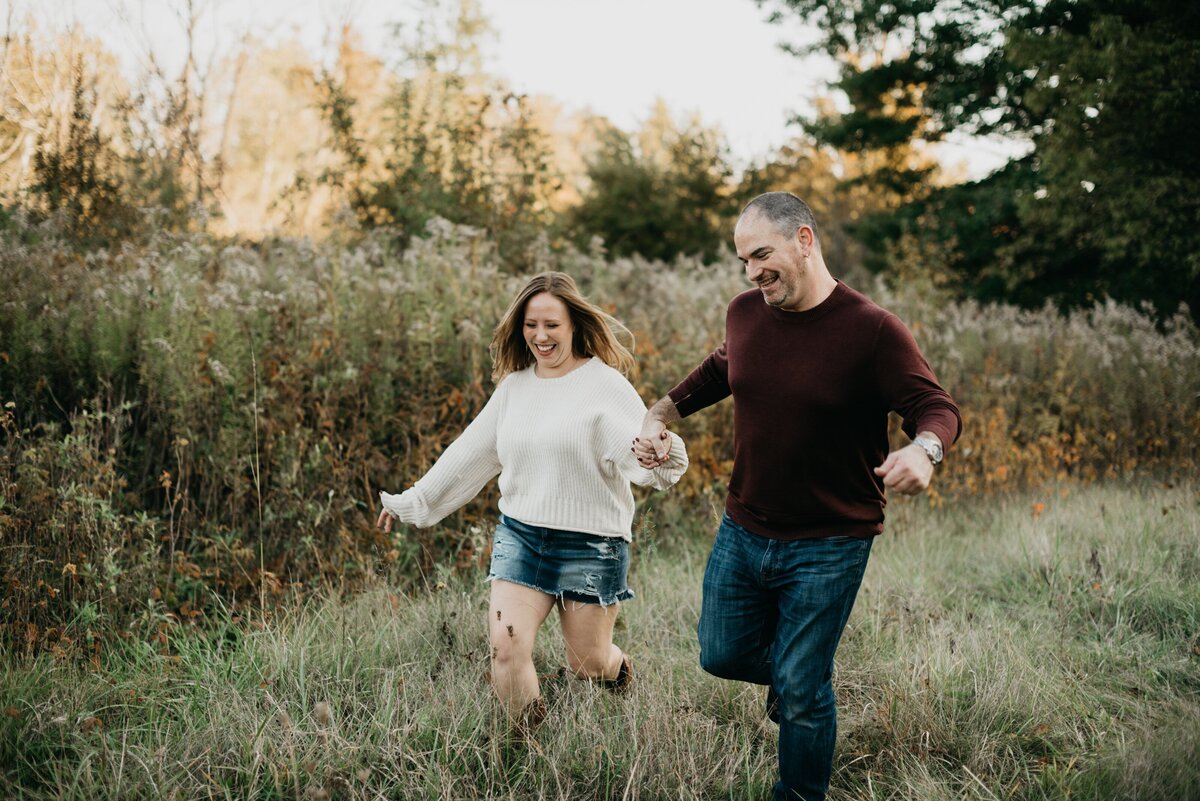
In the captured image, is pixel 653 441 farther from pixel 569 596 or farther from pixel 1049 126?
pixel 1049 126

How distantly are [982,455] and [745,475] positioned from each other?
5.15 meters

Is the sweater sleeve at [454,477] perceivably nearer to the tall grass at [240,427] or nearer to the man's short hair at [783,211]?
the tall grass at [240,427]

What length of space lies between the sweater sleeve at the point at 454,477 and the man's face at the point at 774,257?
141 centimetres

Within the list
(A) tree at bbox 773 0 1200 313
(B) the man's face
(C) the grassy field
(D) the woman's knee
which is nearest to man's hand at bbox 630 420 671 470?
(B) the man's face

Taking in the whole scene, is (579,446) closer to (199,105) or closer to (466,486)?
(466,486)

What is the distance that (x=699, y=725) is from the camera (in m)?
3.50

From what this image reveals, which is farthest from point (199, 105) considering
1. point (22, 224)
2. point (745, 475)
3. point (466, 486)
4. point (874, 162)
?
point (874, 162)

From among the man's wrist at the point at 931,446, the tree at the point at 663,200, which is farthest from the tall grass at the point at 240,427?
the tree at the point at 663,200

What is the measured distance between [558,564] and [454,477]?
663 millimetres

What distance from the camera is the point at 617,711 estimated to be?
3.60 m

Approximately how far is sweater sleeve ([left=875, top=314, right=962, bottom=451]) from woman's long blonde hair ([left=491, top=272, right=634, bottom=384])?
135 centimetres

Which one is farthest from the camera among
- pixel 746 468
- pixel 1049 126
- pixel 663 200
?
pixel 663 200

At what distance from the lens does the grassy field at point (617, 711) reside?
9.96 feet

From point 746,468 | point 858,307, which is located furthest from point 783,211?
point 746,468
